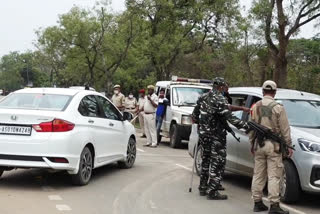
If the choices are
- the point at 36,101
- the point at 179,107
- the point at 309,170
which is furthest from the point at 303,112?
the point at 179,107

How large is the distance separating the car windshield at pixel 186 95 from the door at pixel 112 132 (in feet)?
19.1

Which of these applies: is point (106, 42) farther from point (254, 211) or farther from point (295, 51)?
point (254, 211)

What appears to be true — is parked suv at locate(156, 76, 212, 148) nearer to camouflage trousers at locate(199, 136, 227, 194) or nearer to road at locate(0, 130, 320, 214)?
road at locate(0, 130, 320, 214)

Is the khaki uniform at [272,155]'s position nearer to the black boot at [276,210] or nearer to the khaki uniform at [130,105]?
the black boot at [276,210]

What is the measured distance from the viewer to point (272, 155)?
6.91 meters

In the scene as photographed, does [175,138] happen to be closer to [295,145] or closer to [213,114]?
[213,114]

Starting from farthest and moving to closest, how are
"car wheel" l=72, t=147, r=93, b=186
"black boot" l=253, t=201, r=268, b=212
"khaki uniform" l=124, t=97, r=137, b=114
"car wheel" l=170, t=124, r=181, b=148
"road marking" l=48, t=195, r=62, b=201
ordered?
"khaki uniform" l=124, t=97, r=137, b=114, "car wheel" l=170, t=124, r=181, b=148, "car wheel" l=72, t=147, r=93, b=186, "road marking" l=48, t=195, r=62, b=201, "black boot" l=253, t=201, r=268, b=212

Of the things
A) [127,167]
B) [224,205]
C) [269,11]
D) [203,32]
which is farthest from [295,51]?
[224,205]

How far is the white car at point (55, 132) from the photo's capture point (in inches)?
309

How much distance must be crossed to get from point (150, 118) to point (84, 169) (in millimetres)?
7446

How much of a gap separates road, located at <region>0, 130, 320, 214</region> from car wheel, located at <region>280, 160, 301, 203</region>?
6.0 inches

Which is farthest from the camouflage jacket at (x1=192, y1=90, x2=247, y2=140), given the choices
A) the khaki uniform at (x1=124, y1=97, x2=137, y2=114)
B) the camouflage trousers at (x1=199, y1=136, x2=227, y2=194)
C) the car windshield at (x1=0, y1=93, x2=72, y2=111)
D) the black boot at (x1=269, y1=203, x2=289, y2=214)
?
the khaki uniform at (x1=124, y1=97, x2=137, y2=114)

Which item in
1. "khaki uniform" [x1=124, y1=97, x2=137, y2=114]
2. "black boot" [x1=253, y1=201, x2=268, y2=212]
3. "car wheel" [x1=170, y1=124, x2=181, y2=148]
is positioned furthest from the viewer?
"khaki uniform" [x1=124, y1=97, x2=137, y2=114]

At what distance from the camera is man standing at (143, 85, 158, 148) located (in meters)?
15.9
